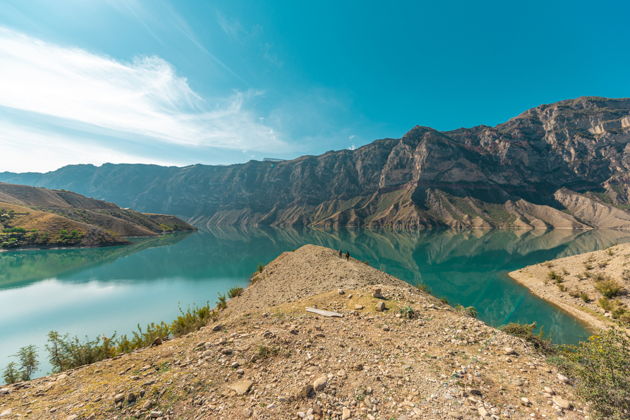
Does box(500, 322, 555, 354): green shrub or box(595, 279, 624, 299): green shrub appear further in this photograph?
box(595, 279, 624, 299): green shrub

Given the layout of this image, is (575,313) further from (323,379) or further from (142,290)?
(142,290)

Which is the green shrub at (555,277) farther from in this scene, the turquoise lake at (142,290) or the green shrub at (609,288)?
the green shrub at (609,288)

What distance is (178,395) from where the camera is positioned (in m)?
6.36

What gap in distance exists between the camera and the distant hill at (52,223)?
7581 cm

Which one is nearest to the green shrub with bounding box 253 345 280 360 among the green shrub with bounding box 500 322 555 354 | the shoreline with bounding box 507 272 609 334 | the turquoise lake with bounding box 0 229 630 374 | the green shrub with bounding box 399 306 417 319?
the green shrub with bounding box 399 306 417 319

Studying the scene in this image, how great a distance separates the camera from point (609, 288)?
2411 centimetres

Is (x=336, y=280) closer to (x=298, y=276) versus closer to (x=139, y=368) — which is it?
(x=298, y=276)

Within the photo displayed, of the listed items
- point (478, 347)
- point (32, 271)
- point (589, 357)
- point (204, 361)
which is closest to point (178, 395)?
point (204, 361)

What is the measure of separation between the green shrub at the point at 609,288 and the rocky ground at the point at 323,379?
27.8 m

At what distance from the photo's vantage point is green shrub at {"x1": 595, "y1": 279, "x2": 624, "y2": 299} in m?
23.7

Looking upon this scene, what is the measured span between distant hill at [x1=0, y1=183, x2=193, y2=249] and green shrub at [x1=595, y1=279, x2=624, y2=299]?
414ft

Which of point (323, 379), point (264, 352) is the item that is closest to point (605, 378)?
point (323, 379)

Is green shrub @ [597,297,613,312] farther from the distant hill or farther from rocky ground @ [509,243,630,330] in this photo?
the distant hill

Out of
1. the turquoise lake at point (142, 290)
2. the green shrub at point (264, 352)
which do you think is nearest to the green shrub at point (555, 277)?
the turquoise lake at point (142, 290)
